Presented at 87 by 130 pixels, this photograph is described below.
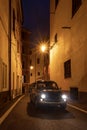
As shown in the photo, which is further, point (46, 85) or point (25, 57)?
point (25, 57)

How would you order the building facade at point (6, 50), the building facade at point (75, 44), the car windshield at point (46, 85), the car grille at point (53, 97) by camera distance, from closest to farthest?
the car grille at point (53, 97), the car windshield at point (46, 85), the building facade at point (6, 50), the building facade at point (75, 44)

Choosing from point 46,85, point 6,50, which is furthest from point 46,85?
point 6,50

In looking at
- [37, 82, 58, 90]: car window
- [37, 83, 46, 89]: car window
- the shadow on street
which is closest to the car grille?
the shadow on street

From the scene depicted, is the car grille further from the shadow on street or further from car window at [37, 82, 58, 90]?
car window at [37, 82, 58, 90]

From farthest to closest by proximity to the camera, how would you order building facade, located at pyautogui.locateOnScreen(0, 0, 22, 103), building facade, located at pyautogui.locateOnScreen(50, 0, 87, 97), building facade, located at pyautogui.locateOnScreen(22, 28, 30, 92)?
building facade, located at pyautogui.locateOnScreen(22, 28, 30, 92), building facade, located at pyautogui.locateOnScreen(50, 0, 87, 97), building facade, located at pyautogui.locateOnScreen(0, 0, 22, 103)

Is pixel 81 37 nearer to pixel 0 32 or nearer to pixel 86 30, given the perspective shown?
pixel 86 30

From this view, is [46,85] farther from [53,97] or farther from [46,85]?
[53,97]

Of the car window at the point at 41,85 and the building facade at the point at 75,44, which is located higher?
the building facade at the point at 75,44

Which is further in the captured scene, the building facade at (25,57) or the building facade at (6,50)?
the building facade at (25,57)

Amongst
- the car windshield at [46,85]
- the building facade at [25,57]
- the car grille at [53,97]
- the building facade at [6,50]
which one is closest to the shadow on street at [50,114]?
the car grille at [53,97]

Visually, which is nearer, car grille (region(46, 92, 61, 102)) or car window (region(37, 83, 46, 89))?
car grille (region(46, 92, 61, 102))

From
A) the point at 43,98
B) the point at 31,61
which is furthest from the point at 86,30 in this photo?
the point at 31,61

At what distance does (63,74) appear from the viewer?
118 ft

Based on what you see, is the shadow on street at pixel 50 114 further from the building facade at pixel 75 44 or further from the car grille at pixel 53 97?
the building facade at pixel 75 44
